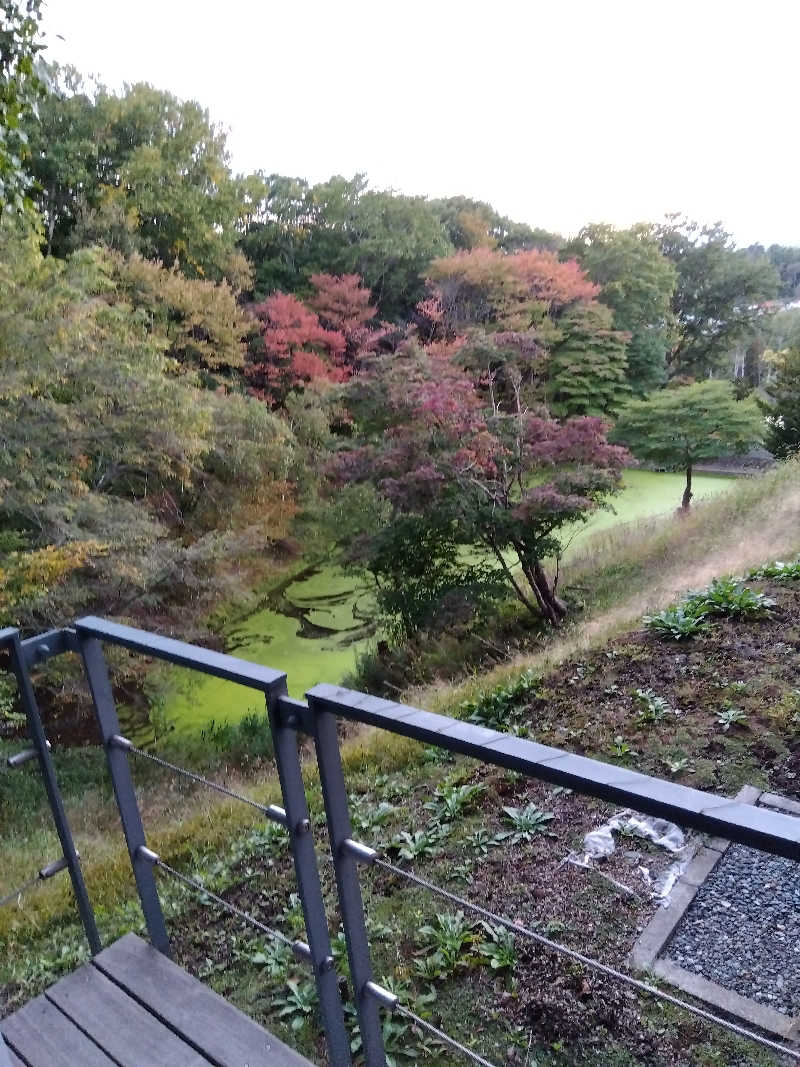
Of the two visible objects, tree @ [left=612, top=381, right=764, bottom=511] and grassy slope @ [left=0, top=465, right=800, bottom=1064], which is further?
tree @ [left=612, top=381, right=764, bottom=511]

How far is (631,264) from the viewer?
1391 centimetres

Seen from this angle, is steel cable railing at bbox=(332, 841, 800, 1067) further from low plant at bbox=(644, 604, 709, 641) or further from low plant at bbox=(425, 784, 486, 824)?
low plant at bbox=(644, 604, 709, 641)

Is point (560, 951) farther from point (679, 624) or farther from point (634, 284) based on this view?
point (634, 284)

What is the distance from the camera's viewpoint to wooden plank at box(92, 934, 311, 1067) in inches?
43.5

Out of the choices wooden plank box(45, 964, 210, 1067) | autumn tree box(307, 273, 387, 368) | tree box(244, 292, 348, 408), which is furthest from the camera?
autumn tree box(307, 273, 387, 368)

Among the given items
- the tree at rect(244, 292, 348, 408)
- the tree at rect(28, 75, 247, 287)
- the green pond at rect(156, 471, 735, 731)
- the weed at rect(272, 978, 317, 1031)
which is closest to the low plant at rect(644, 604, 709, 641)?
the weed at rect(272, 978, 317, 1031)

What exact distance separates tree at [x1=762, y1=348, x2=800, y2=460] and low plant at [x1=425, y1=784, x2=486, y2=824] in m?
11.2

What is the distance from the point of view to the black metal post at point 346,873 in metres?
0.80

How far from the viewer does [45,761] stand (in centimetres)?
123

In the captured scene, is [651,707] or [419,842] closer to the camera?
[419,842]

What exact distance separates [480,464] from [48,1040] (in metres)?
5.48

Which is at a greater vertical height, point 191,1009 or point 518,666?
point 191,1009

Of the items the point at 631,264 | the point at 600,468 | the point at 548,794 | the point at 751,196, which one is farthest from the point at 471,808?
the point at 751,196

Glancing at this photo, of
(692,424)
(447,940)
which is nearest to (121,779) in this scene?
(447,940)
